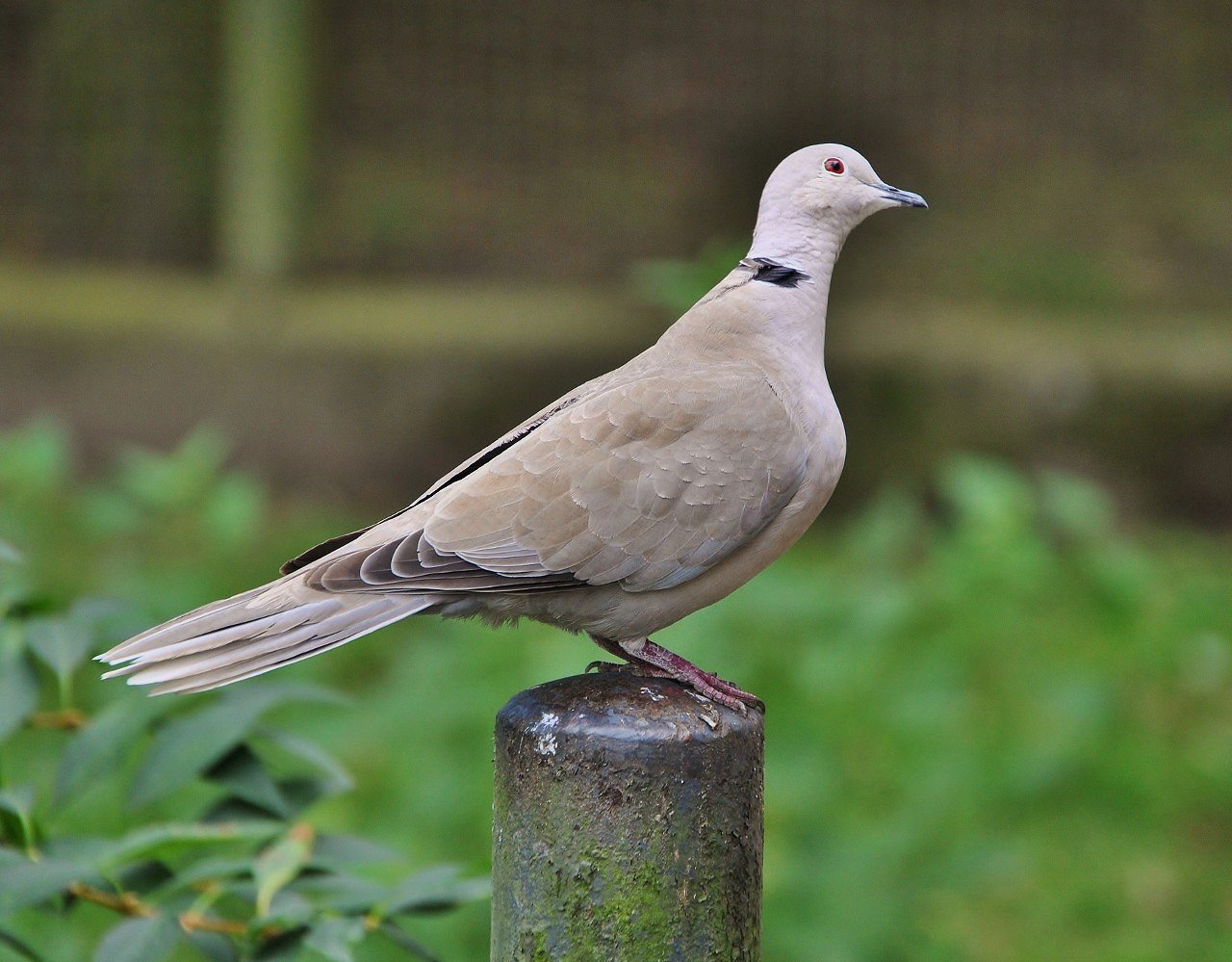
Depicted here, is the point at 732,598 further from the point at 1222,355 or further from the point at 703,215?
the point at 1222,355

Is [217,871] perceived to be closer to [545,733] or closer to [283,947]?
[283,947]

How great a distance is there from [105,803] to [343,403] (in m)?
2.36

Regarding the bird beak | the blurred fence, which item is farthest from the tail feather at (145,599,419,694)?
the blurred fence

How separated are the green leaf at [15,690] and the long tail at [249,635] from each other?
0.29 meters

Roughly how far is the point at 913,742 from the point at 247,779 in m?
1.66

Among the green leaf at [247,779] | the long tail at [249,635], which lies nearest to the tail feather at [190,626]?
the long tail at [249,635]

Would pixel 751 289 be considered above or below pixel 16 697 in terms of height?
above

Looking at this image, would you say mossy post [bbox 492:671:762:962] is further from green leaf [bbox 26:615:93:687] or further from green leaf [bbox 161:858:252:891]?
green leaf [bbox 26:615:93:687]

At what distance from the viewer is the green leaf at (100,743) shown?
2.07 meters

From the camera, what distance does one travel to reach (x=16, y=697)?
2.07 metres

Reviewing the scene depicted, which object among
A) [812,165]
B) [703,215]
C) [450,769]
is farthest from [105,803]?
[703,215]

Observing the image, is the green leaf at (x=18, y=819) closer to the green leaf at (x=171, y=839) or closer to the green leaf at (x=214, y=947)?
the green leaf at (x=171, y=839)

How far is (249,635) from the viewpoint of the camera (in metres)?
1.83

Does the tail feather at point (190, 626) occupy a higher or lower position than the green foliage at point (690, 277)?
lower
